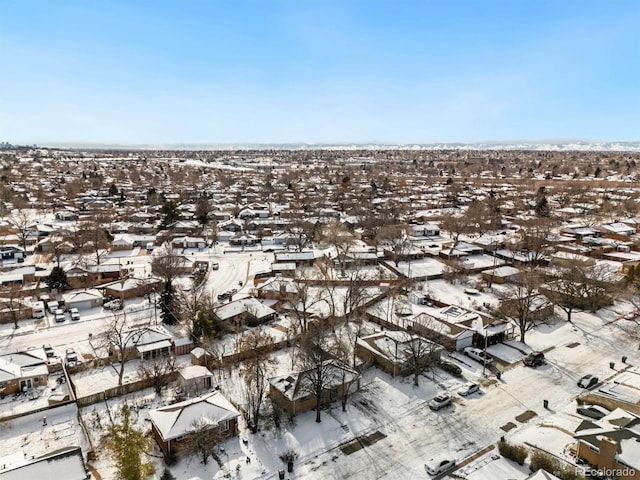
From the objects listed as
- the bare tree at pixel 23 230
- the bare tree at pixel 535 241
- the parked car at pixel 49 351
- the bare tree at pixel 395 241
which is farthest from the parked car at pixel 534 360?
the bare tree at pixel 23 230

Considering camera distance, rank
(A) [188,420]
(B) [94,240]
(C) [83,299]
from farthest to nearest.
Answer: (B) [94,240]
(C) [83,299]
(A) [188,420]

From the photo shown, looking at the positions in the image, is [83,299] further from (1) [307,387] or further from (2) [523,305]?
(2) [523,305]

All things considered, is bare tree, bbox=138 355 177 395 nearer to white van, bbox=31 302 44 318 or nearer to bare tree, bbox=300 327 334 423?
bare tree, bbox=300 327 334 423

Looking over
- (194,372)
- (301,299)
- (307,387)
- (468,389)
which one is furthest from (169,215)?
(468,389)

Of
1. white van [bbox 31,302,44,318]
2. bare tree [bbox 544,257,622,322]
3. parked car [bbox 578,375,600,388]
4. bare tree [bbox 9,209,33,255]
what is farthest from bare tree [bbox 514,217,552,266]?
bare tree [bbox 9,209,33,255]

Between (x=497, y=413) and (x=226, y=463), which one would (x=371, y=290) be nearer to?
(x=497, y=413)

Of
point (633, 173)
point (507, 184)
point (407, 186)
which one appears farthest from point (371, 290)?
point (633, 173)

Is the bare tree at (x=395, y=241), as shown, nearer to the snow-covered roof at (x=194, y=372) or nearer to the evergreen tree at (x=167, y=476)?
the snow-covered roof at (x=194, y=372)
